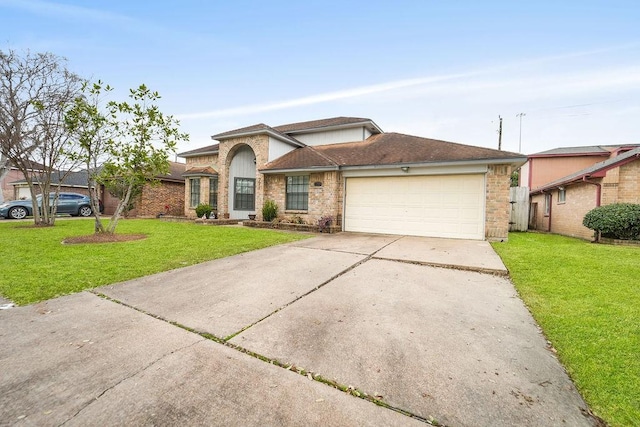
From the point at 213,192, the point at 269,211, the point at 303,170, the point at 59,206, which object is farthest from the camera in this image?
the point at 59,206

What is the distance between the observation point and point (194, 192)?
54.0 feet

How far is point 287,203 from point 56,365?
444 inches

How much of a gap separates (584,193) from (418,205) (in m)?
7.78

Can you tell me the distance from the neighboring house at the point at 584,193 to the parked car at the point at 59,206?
27194 mm

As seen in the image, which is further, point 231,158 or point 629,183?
point 231,158

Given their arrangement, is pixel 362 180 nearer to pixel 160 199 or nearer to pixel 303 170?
pixel 303 170

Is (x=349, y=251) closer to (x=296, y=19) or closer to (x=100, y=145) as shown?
(x=100, y=145)

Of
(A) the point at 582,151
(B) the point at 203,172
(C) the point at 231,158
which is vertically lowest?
(B) the point at 203,172

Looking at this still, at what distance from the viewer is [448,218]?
988cm

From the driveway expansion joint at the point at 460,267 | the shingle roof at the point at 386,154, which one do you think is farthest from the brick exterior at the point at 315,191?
the driveway expansion joint at the point at 460,267

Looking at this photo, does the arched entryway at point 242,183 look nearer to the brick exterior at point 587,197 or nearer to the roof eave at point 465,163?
the roof eave at point 465,163

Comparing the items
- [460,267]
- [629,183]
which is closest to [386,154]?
[460,267]

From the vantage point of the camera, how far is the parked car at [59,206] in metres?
16.7

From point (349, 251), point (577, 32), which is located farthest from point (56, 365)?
point (577, 32)
